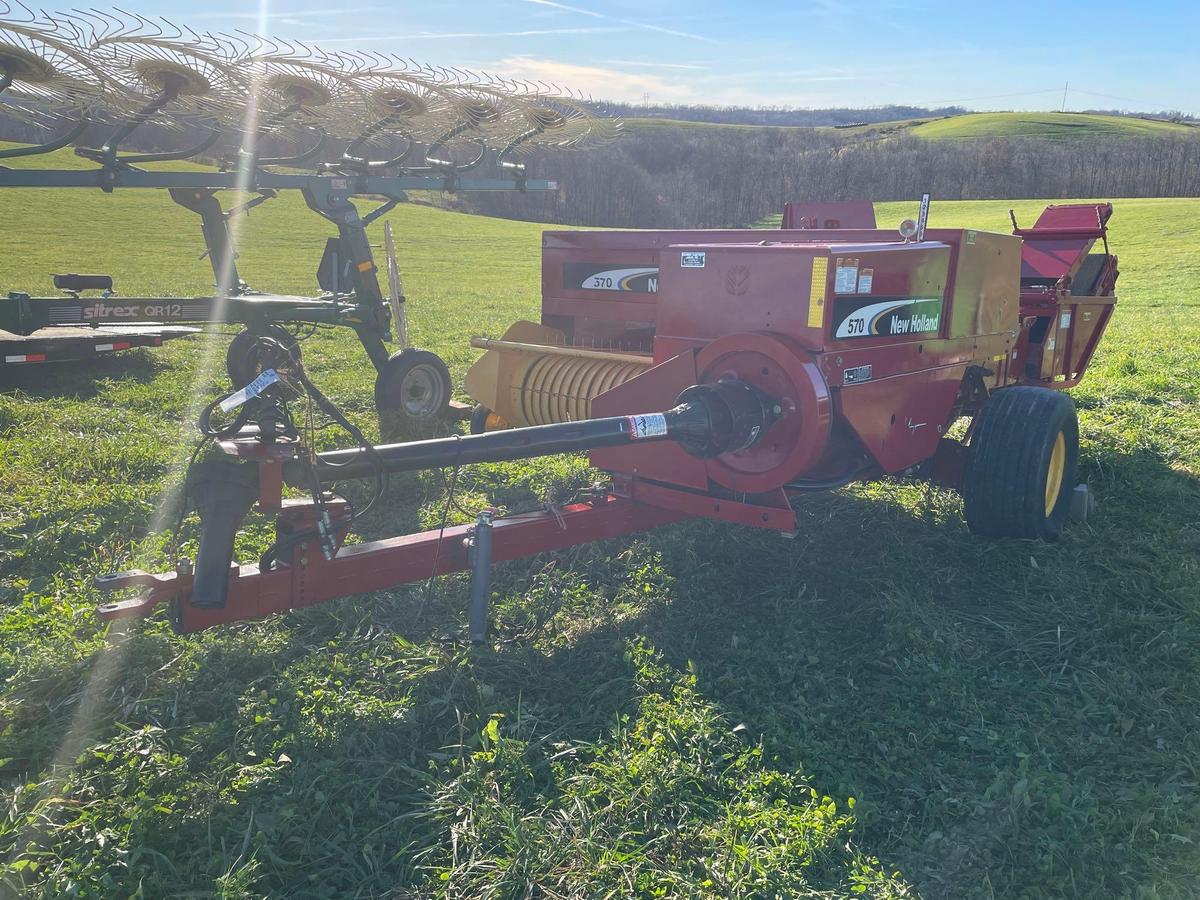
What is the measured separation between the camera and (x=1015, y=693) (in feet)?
12.5

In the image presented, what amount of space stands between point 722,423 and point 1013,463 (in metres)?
1.79

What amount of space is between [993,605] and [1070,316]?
3.26 meters

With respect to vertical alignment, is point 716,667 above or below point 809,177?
below

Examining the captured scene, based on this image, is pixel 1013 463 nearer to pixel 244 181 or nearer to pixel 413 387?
pixel 413 387

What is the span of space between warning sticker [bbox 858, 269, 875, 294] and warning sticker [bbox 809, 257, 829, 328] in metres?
0.24

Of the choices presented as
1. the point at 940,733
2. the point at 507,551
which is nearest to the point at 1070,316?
the point at 940,733

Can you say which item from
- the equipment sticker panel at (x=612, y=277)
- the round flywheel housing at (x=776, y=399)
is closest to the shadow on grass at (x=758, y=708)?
the round flywheel housing at (x=776, y=399)

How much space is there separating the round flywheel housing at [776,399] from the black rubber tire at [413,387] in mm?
3898

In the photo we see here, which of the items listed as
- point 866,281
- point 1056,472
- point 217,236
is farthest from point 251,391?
point 217,236

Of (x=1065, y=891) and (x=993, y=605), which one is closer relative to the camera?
(x=1065, y=891)

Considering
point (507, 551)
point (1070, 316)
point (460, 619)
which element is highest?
point (1070, 316)

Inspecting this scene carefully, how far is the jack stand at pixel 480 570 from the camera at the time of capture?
3.86 meters

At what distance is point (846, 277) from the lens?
4.18 meters

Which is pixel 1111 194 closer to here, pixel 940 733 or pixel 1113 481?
pixel 1113 481
